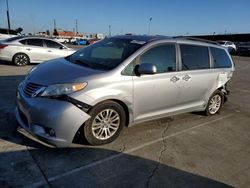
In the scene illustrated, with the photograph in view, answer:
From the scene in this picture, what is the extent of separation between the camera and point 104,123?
4.01 metres

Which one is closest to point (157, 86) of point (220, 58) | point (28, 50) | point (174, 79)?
point (174, 79)

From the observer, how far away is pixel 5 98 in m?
6.08

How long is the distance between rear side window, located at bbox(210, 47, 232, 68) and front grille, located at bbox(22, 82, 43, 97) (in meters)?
3.90

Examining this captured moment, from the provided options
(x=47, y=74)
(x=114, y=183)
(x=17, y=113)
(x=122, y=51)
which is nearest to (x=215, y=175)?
(x=114, y=183)

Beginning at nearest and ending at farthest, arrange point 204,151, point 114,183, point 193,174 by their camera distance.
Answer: point 114,183 < point 193,174 < point 204,151

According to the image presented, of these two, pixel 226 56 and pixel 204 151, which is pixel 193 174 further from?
pixel 226 56

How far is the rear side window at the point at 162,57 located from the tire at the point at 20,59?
28.6 ft

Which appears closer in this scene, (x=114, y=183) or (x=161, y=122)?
(x=114, y=183)

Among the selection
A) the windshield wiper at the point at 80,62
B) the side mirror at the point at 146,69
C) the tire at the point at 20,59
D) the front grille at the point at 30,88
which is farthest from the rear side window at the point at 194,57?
the tire at the point at 20,59

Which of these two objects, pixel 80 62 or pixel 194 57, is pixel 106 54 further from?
pixel 194 57

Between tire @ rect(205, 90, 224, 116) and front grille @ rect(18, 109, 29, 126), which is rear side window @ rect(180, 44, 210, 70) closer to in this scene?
tire @ rect(205, 90, 224, 116)

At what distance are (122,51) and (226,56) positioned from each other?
3.05 m

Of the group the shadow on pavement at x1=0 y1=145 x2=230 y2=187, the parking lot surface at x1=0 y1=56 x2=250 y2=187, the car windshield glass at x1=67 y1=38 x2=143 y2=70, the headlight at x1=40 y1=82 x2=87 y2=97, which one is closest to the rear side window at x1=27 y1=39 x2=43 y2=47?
the parking lot surface at x1=0 y1=56 x2=250 y2=187

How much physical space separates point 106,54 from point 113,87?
102 cm
